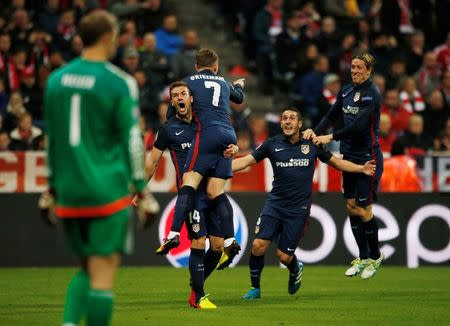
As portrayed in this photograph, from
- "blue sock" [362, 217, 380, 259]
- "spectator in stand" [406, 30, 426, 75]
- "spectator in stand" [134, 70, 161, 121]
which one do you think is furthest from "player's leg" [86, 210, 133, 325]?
"spectator in stand" [406, 30, 426, 75]

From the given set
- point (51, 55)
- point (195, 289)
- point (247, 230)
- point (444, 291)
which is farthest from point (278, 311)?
point (51, 55)

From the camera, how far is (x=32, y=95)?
19.4m

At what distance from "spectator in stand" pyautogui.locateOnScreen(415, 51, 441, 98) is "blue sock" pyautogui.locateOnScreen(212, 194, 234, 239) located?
35.1 feet

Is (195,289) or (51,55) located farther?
(51,55)

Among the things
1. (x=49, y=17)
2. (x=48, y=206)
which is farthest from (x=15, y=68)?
(x=48, y=206)

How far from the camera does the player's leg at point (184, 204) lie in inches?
443

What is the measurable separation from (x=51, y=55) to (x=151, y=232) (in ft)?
13.4

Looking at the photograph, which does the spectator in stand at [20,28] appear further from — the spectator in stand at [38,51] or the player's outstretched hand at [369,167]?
the player's outstretched hand at [369,167]

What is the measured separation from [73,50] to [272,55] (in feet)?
13.1

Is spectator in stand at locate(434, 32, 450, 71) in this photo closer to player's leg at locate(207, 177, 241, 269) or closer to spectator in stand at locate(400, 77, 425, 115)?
spectator in stand at locate(400, 77, 425, 115)

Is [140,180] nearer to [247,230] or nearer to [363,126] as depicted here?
[363,126]

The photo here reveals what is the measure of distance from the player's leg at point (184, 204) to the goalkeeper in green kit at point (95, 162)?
394 cm

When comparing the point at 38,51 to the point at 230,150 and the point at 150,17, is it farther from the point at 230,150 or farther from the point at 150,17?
the point at 230,150

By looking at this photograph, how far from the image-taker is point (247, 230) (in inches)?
686
